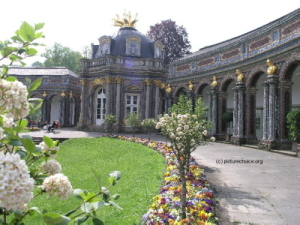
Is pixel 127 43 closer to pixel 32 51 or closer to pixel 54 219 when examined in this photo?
pixel 32 51

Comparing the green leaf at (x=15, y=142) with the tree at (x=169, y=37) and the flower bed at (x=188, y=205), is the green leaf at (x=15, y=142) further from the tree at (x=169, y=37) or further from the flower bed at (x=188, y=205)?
the tree at (x=169, y=37)

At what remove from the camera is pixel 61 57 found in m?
57.0

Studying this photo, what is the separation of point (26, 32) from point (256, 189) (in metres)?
6.34

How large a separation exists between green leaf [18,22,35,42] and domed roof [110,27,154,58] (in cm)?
2621

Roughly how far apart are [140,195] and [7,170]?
542 cm

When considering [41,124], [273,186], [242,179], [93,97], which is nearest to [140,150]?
[242,179]

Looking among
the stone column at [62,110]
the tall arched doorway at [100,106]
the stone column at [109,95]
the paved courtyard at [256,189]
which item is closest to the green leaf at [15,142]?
the paved courtyard at [256,189]

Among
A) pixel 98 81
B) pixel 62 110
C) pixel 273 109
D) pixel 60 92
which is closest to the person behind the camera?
pixel 273 109

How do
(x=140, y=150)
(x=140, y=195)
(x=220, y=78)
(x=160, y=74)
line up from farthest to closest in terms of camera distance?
(x=160, y=74)
(x=220, y=78)
(x=140, y=150)
(x=140, y=195)

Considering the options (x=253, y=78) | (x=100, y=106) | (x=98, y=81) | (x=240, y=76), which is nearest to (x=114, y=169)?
(x=240, y=76)

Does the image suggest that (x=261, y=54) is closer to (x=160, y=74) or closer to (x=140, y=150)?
(x=140, y=150)

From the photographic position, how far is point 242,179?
306 inches

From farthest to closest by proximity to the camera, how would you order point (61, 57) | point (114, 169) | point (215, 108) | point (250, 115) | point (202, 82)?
1. point (61, 57)
2. point (202, 82)
3. point (215, 108)
4. point (250, 115)
5. point (114, 169)

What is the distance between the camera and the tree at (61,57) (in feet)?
185
